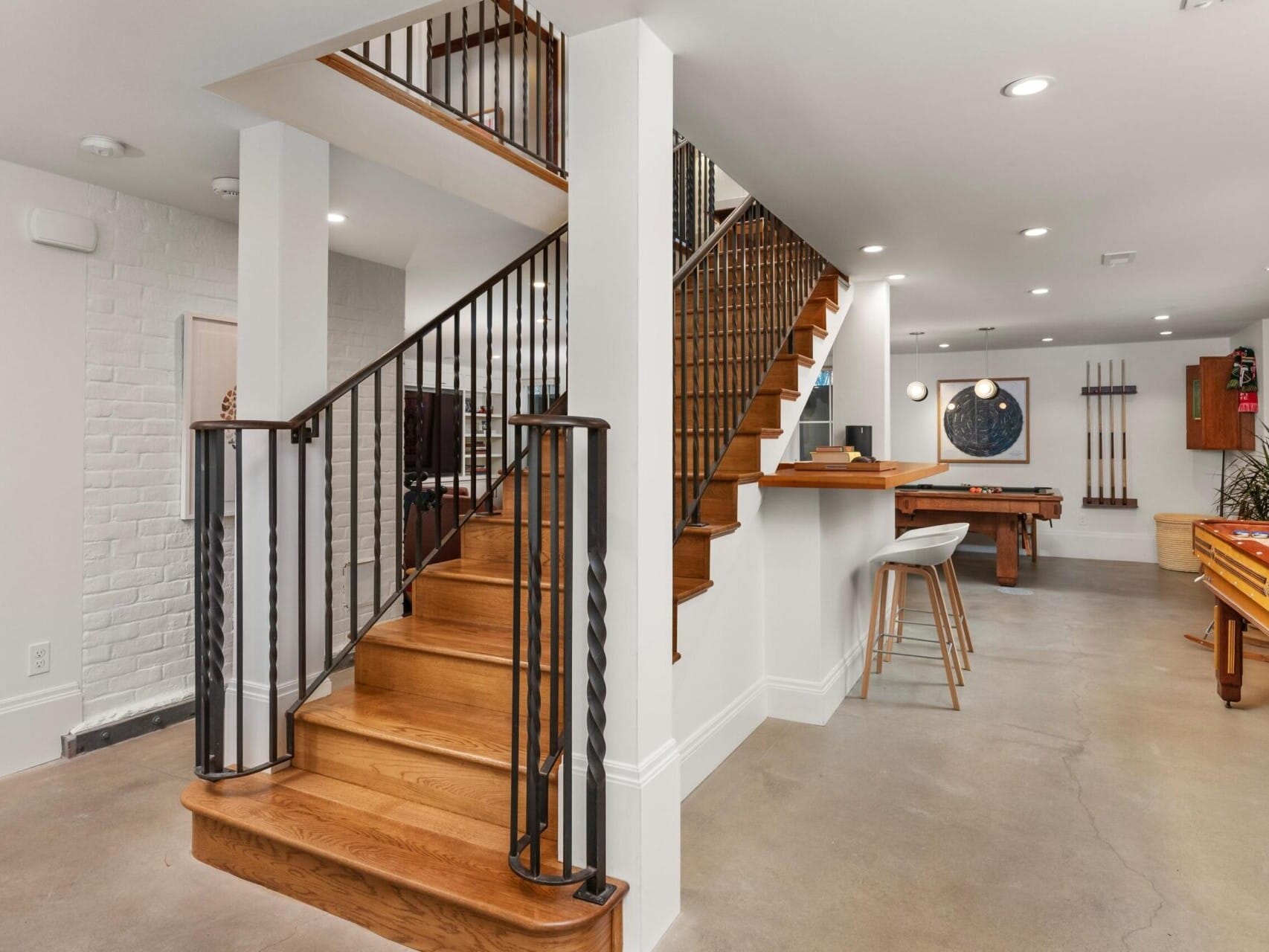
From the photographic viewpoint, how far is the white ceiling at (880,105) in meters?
1.89

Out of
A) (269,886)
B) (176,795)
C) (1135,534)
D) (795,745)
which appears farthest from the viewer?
(1135,534)

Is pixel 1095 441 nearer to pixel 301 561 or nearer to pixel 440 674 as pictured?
pixel 440 674

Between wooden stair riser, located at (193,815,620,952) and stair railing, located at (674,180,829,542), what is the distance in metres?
1.39

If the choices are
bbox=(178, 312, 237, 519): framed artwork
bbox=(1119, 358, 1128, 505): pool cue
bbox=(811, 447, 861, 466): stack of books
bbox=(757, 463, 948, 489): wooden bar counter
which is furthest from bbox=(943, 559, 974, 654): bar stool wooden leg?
bbox=(1119, 358, 1128, 505): pool cue

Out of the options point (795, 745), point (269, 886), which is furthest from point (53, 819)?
point (795, 745)

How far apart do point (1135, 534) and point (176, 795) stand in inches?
349

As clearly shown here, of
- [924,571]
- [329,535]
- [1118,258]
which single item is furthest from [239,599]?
[1118,258]

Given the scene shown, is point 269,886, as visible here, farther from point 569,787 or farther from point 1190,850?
point 1190,850

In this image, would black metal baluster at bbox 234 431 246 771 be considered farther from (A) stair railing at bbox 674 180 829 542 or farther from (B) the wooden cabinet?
(B) the wooden cabinet

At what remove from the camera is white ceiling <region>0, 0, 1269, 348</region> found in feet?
6.20

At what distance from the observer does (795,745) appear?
3.18m

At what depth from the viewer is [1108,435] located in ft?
26.9

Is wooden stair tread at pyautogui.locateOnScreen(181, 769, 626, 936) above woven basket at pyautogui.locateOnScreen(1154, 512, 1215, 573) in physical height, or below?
below

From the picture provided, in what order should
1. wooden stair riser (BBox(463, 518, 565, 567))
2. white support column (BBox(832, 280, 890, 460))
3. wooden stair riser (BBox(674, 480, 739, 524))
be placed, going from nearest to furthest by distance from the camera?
wooden stair riser (BBox(674, 480, 739, 524)) → wooden stair riser (BBox(463, 518, 565, 567)) → white support column (BBox(832, 280, 890, 460))
